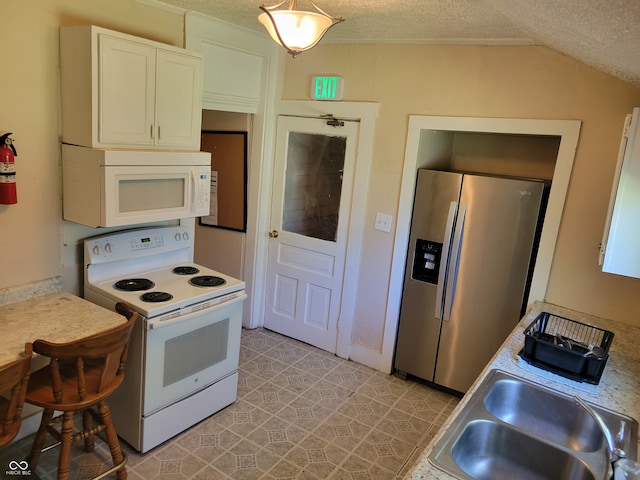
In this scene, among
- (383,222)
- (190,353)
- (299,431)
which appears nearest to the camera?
(190,353)

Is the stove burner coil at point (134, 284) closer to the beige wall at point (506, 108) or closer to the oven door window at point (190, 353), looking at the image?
the oven door window at point (190, 353)

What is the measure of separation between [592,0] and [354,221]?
8.58ft

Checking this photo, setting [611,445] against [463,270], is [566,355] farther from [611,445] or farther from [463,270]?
[463,270]

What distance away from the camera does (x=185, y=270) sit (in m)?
3.01

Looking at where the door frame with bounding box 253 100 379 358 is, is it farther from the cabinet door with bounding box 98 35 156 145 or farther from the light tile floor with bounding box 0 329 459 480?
the cabinet door with bounding box 98 35 156 145

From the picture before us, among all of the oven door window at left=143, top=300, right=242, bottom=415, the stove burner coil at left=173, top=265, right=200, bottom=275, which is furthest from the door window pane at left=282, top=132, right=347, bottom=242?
the oven door window at left=143, top=300, right=242, bottom=415

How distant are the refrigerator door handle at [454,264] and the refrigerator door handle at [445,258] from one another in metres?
0.03

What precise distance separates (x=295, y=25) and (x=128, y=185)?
1.26 meters

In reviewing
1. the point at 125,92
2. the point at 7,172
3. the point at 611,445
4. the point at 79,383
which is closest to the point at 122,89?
the point at 125,92

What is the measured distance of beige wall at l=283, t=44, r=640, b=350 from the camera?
2609mm

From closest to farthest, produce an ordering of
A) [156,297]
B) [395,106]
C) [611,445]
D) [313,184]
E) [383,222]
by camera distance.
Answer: [611,445] → [156,297] → [395,106] → [383,222] → [313,184]

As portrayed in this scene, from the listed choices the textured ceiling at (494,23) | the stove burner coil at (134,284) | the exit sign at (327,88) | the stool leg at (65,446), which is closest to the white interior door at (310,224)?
the exit sign at (327,88)

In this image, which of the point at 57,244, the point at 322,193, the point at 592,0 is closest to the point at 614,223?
the point at 592,0

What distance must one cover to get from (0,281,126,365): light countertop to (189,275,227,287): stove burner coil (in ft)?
1.76
